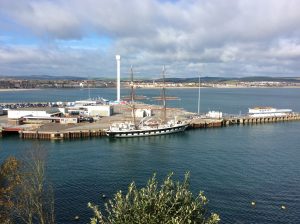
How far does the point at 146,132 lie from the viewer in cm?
7156

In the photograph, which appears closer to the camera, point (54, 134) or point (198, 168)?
point (198, 168)

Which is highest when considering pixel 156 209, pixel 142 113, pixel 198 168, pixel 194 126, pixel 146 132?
pixel 142 113

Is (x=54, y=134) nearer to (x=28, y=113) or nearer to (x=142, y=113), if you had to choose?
(x=28, y=113)

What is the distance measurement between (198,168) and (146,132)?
26256 mm

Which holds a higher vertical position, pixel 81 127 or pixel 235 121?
pixel 235 121

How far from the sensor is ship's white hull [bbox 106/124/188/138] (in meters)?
68.1

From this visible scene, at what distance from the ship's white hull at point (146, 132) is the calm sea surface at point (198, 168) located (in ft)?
5.22

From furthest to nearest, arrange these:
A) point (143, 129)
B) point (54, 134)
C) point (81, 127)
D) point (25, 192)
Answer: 1. point (81, 127)
2. point (143, 129)
3. point (54, 134)
4. point (25, 192)

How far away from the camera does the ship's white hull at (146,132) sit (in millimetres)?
68062

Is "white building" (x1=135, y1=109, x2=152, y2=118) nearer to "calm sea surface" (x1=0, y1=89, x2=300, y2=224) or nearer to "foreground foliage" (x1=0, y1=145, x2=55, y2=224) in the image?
"calm sea surface" (x1=0, y1=89, x2=300, y2=224)

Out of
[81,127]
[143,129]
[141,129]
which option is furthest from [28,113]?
[143,129]

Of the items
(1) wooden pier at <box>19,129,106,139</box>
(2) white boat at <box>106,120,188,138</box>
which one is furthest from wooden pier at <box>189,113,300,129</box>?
(1) wooden pier at <box>19,129,106,139</box>

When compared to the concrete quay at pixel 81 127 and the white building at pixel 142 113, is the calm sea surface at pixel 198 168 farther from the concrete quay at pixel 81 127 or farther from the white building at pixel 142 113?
the white building at pixel 142 113

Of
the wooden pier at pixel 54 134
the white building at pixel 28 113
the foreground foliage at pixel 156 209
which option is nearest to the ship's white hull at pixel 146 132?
the wooden pier at pixel 54 134
